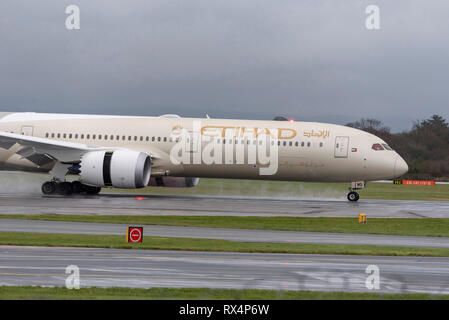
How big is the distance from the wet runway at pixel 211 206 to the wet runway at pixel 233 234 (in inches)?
201

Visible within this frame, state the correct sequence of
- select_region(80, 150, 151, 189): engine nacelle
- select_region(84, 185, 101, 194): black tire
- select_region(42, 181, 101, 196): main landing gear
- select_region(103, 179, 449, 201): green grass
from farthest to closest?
select_region(103, 179, 449, 201): green grass → select_region(84, 185, 101, 194): black tire → select_region(42, 181, 101, 196): main landing gear → select_region(80, 150, 151, 189): engine nacelle

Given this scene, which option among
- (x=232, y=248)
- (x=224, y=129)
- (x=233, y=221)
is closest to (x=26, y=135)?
(x=224, y=129)

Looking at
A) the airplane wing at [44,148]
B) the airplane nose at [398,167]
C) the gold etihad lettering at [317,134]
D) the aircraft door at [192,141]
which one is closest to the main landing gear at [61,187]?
the airplane wing at [44,148]

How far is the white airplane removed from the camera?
40344 mm

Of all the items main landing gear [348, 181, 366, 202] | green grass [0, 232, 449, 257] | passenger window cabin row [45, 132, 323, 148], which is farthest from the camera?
main landing gear [348, 181, 366, 202]

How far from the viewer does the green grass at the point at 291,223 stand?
90.4 ft

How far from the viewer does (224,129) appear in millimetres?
41062

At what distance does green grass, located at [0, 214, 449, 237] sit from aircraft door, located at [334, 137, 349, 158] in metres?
9.22

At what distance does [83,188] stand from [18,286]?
2756cm

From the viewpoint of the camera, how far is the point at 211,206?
36812 mm

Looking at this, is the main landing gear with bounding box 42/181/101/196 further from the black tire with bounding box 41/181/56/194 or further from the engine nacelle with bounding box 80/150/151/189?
the engine nacelle with bounding box 80/150/151/189

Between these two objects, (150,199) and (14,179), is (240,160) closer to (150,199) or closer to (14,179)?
(150,199)

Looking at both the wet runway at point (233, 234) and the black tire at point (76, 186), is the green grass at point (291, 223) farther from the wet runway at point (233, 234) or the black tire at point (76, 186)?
the black tire at point (76, 186)

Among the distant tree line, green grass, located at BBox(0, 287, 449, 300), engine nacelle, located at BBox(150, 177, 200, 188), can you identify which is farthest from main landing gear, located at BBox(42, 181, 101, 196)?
the distant tree line
